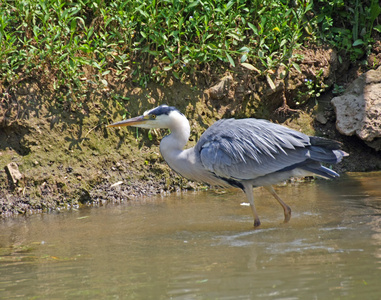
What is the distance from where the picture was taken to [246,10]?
773cm

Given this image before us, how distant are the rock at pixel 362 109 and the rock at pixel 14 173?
3.98 metres

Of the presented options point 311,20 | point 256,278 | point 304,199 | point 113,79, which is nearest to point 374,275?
point 256,278

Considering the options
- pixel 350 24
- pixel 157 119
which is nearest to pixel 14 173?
pixel 157 119

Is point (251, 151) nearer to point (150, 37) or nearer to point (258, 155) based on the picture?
point (258, 155)

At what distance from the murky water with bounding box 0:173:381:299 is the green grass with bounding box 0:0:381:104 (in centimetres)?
170

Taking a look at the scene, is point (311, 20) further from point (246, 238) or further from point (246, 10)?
point (246, 238)

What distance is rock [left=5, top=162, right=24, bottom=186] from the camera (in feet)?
20.9

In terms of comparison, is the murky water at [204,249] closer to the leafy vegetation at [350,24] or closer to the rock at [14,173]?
the rock at [14,173]

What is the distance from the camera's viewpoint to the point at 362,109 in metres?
7.50

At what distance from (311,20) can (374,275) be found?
523cm

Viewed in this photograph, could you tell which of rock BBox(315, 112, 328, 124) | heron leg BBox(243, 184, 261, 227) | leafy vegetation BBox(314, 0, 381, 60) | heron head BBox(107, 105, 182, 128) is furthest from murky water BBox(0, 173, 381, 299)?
leafy vegetation BBox(314, 0, 381, 60)

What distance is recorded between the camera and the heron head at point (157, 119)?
6.20 m

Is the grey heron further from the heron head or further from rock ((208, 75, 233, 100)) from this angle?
rock ((208, 75, 233, 100))

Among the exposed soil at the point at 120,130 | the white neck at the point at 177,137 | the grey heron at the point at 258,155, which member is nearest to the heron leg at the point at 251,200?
the grey heron at the point at 258,155
